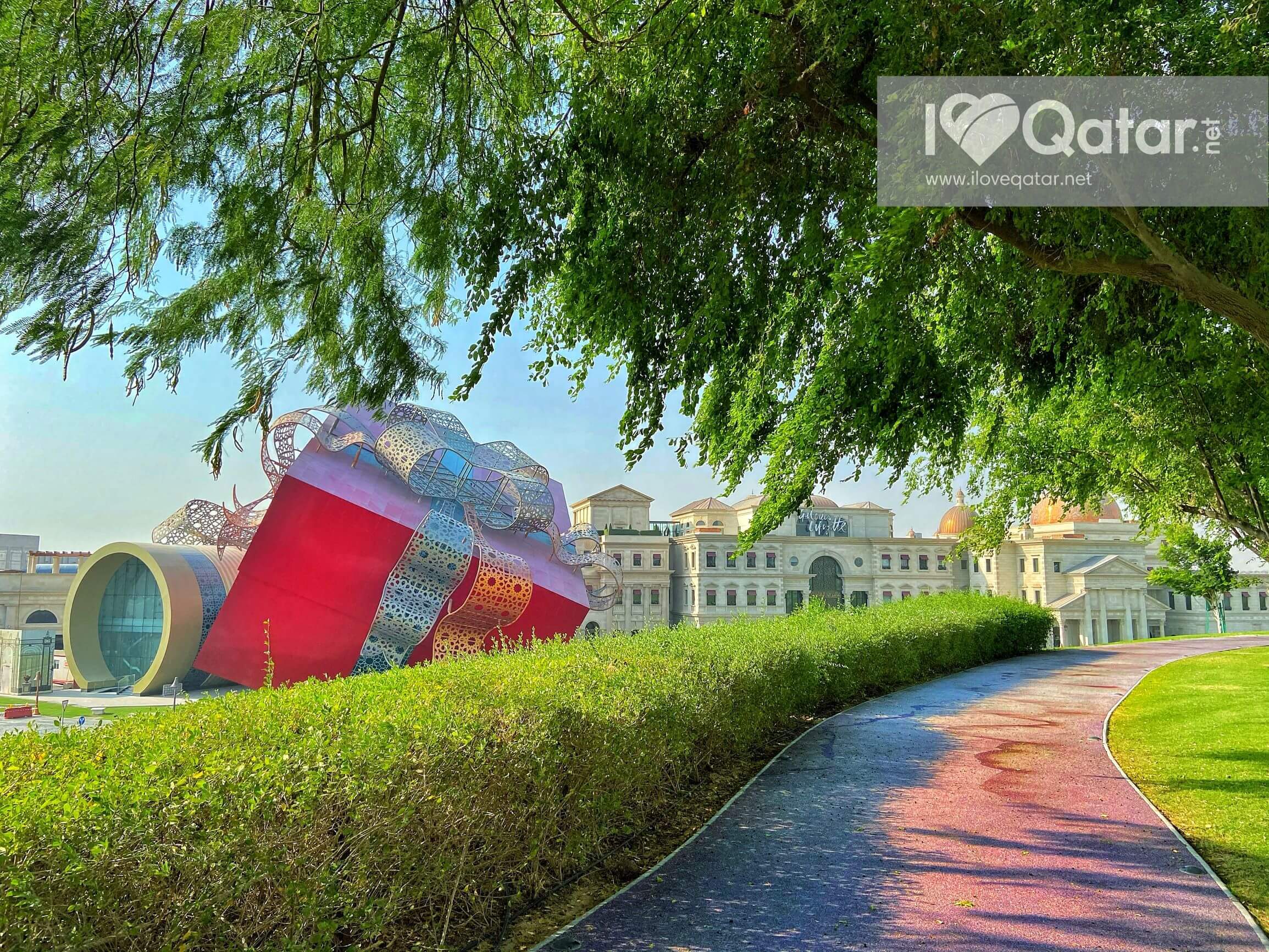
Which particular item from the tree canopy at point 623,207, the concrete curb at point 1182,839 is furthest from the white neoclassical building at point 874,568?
the tree canopy at point 623,207

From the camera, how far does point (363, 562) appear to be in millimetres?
21375

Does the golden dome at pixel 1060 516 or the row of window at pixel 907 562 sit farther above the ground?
the golden dome at pixel 1060 516

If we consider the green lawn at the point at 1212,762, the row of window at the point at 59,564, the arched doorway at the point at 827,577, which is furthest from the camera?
the arched doorway at the point at 827,577

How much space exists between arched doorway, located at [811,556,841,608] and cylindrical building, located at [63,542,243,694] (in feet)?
168

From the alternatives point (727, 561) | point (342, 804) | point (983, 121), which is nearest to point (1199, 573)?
point (727, 561)

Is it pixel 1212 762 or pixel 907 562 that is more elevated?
pixel 907 562

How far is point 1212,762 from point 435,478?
17.5 meters

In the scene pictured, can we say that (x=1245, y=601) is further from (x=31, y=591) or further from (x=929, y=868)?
(x=31, y=591)

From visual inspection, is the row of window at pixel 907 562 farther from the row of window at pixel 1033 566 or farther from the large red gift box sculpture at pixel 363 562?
the large red gift box sculpture at pixel 363 562

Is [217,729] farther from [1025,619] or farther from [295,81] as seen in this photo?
[1025,619]

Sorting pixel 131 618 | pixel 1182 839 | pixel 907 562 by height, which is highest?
pixel 907 562

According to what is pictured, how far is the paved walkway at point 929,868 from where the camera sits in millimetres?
4973

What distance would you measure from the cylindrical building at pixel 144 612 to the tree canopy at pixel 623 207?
1063 inches

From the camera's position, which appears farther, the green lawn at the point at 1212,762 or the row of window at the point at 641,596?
the row of window at the point at 641,596
